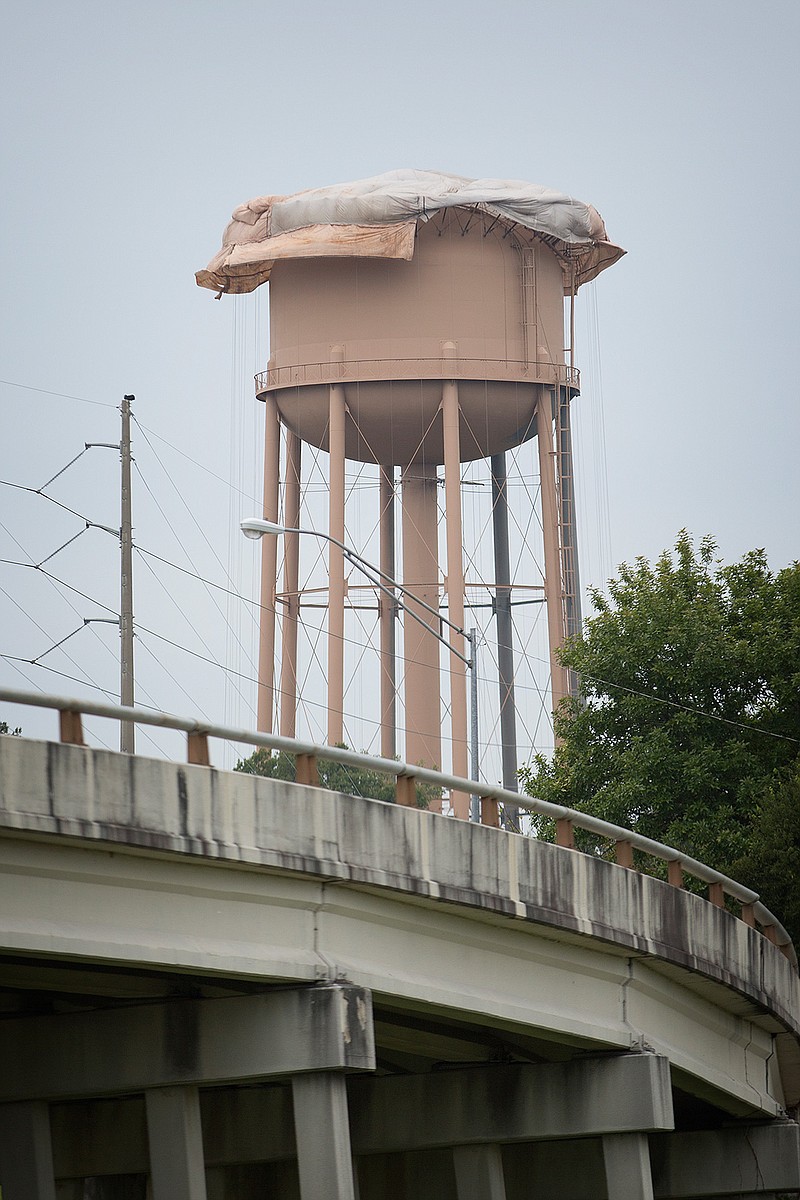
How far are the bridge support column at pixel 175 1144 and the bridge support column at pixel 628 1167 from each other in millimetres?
5210

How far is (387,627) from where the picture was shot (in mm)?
52656

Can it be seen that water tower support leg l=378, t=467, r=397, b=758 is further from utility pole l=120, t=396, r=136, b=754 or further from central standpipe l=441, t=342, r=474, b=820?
utility pole l=120, t=396, r=136, b=754

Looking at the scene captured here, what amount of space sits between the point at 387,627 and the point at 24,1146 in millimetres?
36304

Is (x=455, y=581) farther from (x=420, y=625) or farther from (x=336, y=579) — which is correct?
(x=420, y=625)

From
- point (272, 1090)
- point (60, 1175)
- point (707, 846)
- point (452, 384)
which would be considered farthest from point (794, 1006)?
point (452, 384)

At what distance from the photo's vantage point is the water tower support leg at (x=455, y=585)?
4791cm

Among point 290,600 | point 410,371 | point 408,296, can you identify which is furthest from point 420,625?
point 408,296

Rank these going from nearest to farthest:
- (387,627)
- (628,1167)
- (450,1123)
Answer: (628,1167) → (450,1123) → (387,627)

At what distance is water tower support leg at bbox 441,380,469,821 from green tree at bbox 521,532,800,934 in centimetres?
461

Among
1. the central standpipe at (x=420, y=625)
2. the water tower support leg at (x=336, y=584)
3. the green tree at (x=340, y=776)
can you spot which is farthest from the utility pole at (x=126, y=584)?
the green tree at (x=340, y=776)

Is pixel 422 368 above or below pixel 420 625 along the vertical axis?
above

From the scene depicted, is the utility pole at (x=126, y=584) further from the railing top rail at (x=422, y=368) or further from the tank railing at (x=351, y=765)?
the railing top rail at (x=422, y=368)

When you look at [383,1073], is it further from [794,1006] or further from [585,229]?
[585,229]

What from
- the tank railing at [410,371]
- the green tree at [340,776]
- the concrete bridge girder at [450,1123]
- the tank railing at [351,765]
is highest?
the tank railing at [410,371]
